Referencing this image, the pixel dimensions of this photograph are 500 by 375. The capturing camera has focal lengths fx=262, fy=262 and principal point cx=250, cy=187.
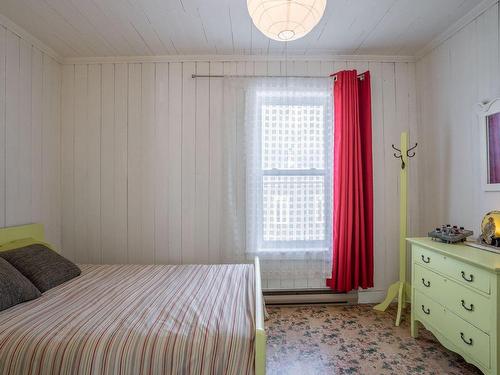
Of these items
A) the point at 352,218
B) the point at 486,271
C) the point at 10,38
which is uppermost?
the point at 10,38

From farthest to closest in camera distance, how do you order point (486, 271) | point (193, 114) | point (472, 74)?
point (193, 114) → point (472, 74) → point (486, 271)

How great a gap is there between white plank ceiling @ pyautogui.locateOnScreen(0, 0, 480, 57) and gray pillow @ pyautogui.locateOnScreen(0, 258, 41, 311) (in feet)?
6.39

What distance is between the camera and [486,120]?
2045 millimetres

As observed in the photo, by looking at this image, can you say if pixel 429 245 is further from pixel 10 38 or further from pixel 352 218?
pixel 10 38

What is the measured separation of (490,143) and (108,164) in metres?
3.48

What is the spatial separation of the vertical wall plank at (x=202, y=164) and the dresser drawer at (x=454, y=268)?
6.54 ft

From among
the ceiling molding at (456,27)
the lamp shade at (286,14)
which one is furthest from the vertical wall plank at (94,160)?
the ceiling molding at (456,27)

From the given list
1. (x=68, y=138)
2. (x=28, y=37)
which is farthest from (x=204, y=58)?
(x=68, y=138)

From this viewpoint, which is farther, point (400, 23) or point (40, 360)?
point (400, 23)

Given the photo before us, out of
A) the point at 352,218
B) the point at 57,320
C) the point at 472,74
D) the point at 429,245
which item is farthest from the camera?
the point at 352,218

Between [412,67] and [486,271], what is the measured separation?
232cm

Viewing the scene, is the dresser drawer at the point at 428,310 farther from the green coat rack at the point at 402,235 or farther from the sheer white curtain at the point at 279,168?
the sheer white curtain at the point at 279,168

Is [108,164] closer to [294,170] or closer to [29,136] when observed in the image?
[29,136]

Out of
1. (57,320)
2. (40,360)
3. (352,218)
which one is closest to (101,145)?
(57,320)
